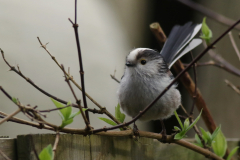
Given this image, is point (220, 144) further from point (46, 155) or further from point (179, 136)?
point (46, 155)

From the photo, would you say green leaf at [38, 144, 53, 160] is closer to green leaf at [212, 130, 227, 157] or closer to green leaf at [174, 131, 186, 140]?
green leaf at [174, 131, 186, 140]

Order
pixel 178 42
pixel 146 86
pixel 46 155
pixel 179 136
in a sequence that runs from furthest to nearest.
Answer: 1. pixel 178 42
2. pixel 146 86
3. pixel 179 136
4. pixel 46 155

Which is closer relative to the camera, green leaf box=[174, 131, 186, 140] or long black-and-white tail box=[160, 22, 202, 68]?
green leaf box=[174, 131, 186, 140]

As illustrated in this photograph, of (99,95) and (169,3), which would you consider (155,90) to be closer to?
(99,95)

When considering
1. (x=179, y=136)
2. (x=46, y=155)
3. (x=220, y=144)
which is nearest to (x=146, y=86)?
(x=179, y=136)

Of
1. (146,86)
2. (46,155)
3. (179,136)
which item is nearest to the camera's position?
(46,155)

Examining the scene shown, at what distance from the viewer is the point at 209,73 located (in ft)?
10.5

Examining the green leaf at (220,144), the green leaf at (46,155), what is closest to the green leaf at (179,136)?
the green leaf at (220,144)

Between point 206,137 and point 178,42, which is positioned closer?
point 206,137

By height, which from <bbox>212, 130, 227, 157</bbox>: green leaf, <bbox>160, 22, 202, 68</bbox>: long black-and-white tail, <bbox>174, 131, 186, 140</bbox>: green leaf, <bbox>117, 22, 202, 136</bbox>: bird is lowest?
<bbox>212, 130, 227, 157</bbox>: green leaf

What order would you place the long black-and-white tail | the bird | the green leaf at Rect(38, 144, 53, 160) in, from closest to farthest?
the green leaf at Rect(38, 144, 53, 160) → the bird → the long black-and-white tail

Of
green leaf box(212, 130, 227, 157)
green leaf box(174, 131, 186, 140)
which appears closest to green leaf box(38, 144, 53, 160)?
green leaf box(174, 131, 186, 140)

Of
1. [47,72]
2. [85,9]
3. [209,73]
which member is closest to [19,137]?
[47,72]

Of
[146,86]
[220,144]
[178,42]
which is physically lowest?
[220,144]
